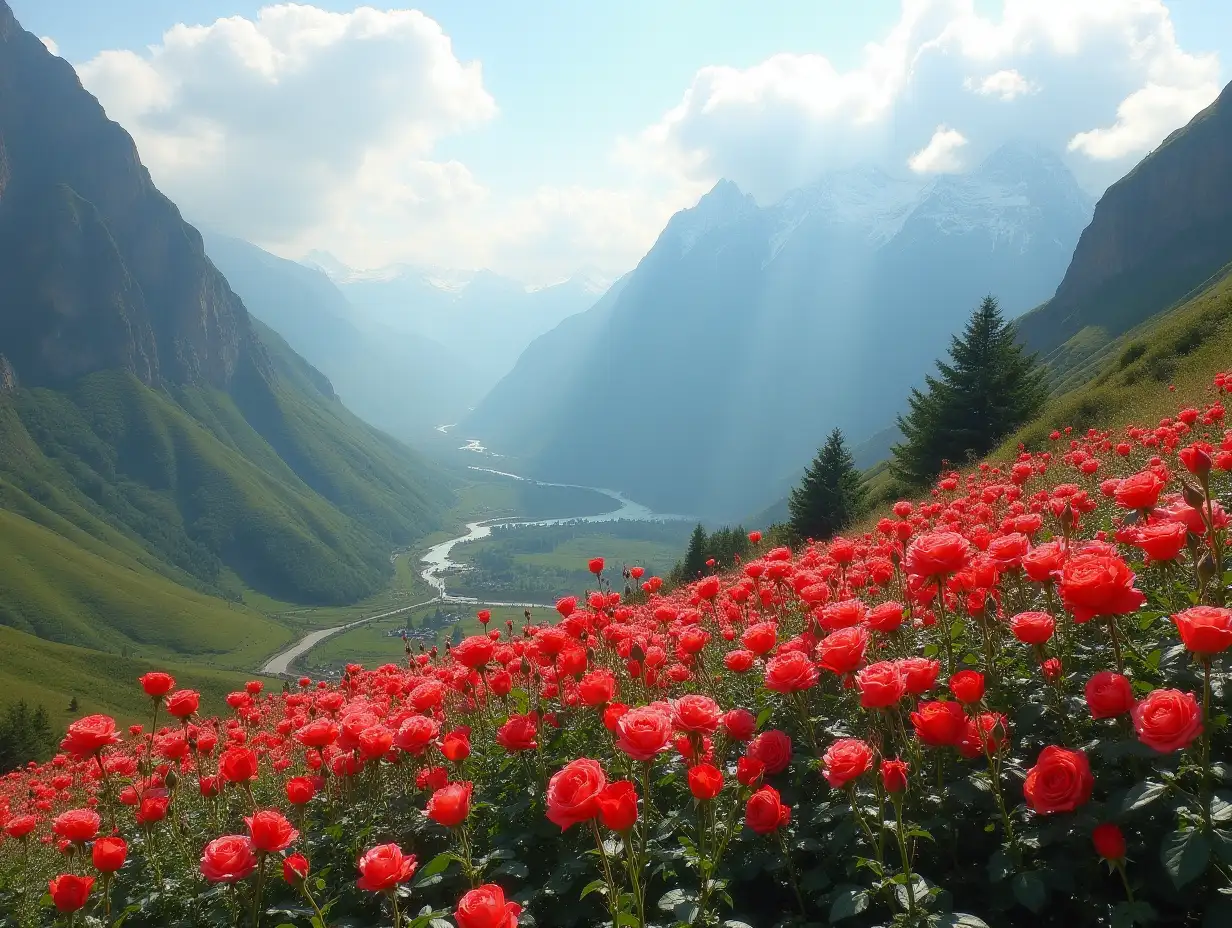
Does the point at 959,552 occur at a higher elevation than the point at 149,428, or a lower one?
lower

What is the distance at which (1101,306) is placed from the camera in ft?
459

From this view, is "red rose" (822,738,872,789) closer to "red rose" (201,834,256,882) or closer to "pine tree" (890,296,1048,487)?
"red rose" (201,834,256,882)

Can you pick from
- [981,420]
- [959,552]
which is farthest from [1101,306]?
[959,552]

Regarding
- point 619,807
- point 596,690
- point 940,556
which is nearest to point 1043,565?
point 940,556

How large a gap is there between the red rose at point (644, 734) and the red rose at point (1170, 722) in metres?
1.71

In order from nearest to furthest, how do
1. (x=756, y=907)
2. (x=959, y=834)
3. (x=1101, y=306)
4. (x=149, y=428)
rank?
1. (x=959, y=834)
2. (x=756, y=907)
3. (x=1101, y=306)
4. (x=149, y=428)

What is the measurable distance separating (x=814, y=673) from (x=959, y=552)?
38.3 inches

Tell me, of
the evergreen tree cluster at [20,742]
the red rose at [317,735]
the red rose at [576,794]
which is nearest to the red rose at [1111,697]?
the red rose at [576,794]

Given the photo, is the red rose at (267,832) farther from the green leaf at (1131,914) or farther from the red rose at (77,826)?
the green leaf at (1131,914)

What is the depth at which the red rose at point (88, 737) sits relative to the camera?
4645 millimetres

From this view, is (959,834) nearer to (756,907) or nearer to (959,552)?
(756,907)

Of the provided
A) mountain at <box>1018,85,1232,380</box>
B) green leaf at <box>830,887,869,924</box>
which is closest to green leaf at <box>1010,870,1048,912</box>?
green leaf at <box>830,887,869,924</box>

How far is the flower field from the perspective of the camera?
251 centimetres

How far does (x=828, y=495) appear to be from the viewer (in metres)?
32.6
